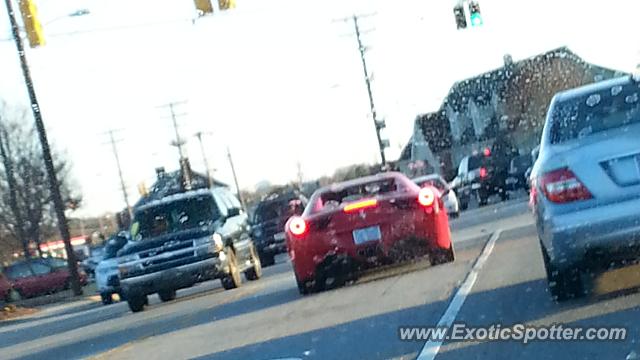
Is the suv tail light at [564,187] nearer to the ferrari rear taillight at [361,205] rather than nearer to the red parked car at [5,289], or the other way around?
the ferrari rear taillight at [361,205]

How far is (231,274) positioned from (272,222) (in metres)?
10.6

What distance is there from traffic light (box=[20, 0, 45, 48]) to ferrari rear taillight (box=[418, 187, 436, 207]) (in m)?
6.58

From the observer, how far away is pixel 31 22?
1797 cm

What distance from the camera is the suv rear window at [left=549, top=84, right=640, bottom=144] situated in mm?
10039

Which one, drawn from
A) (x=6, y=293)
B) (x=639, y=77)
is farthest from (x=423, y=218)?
(x=6, y=293)

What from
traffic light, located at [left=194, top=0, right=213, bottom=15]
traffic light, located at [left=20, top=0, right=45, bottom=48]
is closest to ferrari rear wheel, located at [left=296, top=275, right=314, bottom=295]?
traffic light, located at [left=194, top=0, right=213, bottom=15]

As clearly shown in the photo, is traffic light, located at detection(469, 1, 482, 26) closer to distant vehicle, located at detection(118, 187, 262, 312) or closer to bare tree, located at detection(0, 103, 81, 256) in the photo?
distant vehicle, located at detection(118, 187, 262, 312)

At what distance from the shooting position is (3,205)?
58562 mm

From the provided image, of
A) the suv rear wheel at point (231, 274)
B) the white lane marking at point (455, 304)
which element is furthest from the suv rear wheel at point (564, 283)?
the suv rear wheel at point (231, 274)

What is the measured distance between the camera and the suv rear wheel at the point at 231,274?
62.2ft

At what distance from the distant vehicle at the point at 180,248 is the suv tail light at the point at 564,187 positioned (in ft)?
32.3

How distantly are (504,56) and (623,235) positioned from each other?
65981 millimetres

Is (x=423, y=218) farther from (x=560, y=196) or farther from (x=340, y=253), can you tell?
(x=560, y=196)

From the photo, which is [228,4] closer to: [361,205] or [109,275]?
[361,205]
